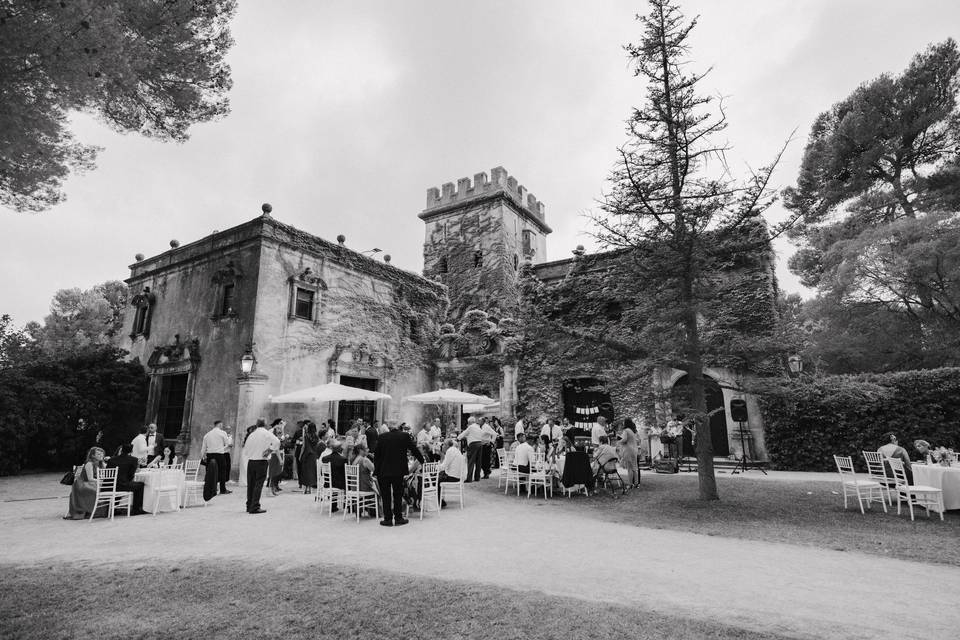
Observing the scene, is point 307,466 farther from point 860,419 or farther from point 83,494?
point 860,419

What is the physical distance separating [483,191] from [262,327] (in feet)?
40.6

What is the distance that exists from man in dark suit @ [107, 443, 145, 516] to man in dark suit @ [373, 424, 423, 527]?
4.61m

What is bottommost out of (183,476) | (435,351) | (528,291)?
(183,476)

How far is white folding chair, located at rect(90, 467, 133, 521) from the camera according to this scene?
24.8 ft

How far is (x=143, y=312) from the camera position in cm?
1708

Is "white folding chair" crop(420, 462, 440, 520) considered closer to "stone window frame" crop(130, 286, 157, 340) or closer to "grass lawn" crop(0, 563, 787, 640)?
"grass lawn" crop(0, 563, 787, 640)

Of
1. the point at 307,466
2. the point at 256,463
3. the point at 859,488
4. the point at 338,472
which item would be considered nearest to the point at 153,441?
the point at 307,466

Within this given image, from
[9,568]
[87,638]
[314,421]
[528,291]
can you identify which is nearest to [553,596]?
[87,638]

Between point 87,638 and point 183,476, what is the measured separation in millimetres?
6209

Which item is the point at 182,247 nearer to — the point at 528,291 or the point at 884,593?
the point at 528,291

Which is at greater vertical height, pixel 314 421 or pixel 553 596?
pixel 314 421

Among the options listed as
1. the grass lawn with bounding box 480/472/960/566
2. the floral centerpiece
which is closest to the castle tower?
the grass lawn with bounding box 480/472/960/566

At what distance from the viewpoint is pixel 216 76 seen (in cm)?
750

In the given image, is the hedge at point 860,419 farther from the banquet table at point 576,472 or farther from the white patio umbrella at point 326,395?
the white patio umbrella at point 326,395
